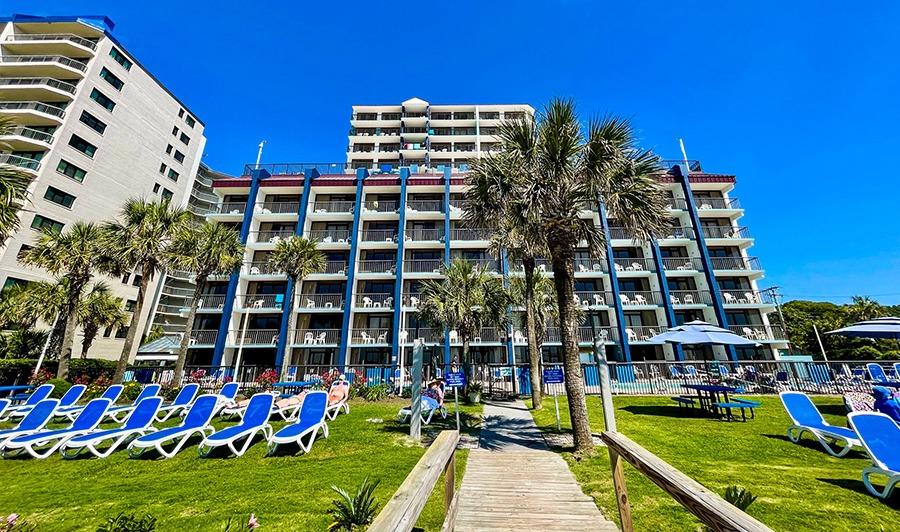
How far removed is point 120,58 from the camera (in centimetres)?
3256

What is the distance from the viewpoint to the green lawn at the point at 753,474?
13.7ft

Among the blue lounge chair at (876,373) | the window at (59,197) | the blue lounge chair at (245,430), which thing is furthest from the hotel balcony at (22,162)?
the blue lounge chair at (876,373)

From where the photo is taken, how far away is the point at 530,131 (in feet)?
29.2

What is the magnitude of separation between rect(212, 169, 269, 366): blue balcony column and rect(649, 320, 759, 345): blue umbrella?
1070 inches

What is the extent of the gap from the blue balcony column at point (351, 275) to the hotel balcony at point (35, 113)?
2461cm

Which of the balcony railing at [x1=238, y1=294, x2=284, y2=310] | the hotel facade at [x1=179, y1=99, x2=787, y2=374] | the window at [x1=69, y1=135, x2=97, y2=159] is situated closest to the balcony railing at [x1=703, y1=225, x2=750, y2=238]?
the hotel facade at [x1=179, y1=99, x2=787, y2=374]

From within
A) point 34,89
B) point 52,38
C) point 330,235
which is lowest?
point 330,235

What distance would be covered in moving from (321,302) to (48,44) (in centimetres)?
3360

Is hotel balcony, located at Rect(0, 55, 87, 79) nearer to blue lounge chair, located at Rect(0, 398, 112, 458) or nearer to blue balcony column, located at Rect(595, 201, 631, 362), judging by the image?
blue lounge chair, located at Rect(0, 398, 112, 458)

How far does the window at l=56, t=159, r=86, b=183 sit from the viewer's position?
26.8 metres

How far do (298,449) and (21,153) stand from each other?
37793 millimetres

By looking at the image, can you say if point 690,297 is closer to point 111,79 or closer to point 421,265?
point 421,265

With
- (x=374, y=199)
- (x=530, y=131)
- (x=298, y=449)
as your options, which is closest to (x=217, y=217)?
(x=374, y=199)

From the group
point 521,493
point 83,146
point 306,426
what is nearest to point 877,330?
point 521,493
